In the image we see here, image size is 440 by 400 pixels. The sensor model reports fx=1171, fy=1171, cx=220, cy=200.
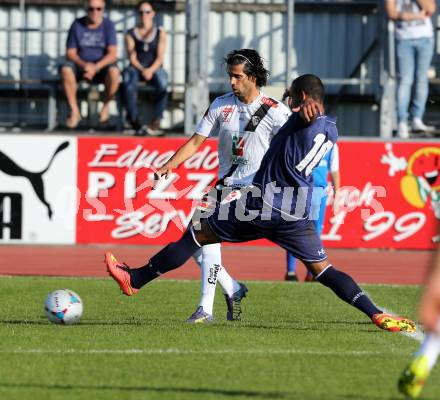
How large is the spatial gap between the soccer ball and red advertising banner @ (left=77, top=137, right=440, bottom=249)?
8.46 m

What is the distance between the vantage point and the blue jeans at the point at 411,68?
19.3 metres

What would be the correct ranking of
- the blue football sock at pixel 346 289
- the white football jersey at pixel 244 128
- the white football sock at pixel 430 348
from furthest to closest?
the white football jersey at pixel 244 128 → the blue football sock at pixel 346 289 → the white football sock at pixel 430 348

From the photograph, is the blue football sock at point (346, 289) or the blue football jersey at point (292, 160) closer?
the blue football jersey at point (292, 160)

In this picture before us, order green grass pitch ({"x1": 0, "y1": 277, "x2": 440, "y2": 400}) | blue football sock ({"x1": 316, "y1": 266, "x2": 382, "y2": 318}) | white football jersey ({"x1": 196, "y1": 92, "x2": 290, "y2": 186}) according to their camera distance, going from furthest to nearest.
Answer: white football jersey ({"x1": 196, "y1": 92, "x2": 290, "y2": 186}) → blue football sock ({"x1": 316, "y1": 266, "x2": 382, "y2": 318}) → green grass pitch ({"x1": 0, "y1": 277, "x2": 440, "y2": 400})

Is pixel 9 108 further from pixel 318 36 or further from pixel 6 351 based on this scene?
pixel 6 351

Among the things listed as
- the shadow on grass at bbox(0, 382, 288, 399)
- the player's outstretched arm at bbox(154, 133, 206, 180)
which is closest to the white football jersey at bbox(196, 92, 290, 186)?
the player's outstretched arm at bbox(154, 133, 206, 180)

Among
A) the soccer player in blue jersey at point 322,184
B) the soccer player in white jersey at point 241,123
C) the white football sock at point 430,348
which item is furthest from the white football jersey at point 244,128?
the white football sock at point 430,348

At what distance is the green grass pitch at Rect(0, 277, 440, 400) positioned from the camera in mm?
6852

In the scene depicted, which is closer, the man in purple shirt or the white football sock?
the white football sock

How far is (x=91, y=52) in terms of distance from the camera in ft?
63.5

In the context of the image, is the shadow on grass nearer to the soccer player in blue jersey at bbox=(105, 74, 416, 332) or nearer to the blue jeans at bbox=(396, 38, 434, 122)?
the soccer player in blue jersey at bbox=(105, 74, 416, 332)

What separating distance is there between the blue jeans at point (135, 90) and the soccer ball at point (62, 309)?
31.3ft

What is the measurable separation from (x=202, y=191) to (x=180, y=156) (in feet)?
28.4

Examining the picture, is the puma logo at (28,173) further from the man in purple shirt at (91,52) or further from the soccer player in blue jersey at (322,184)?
the soccer player in blue jersey at (322,184)
